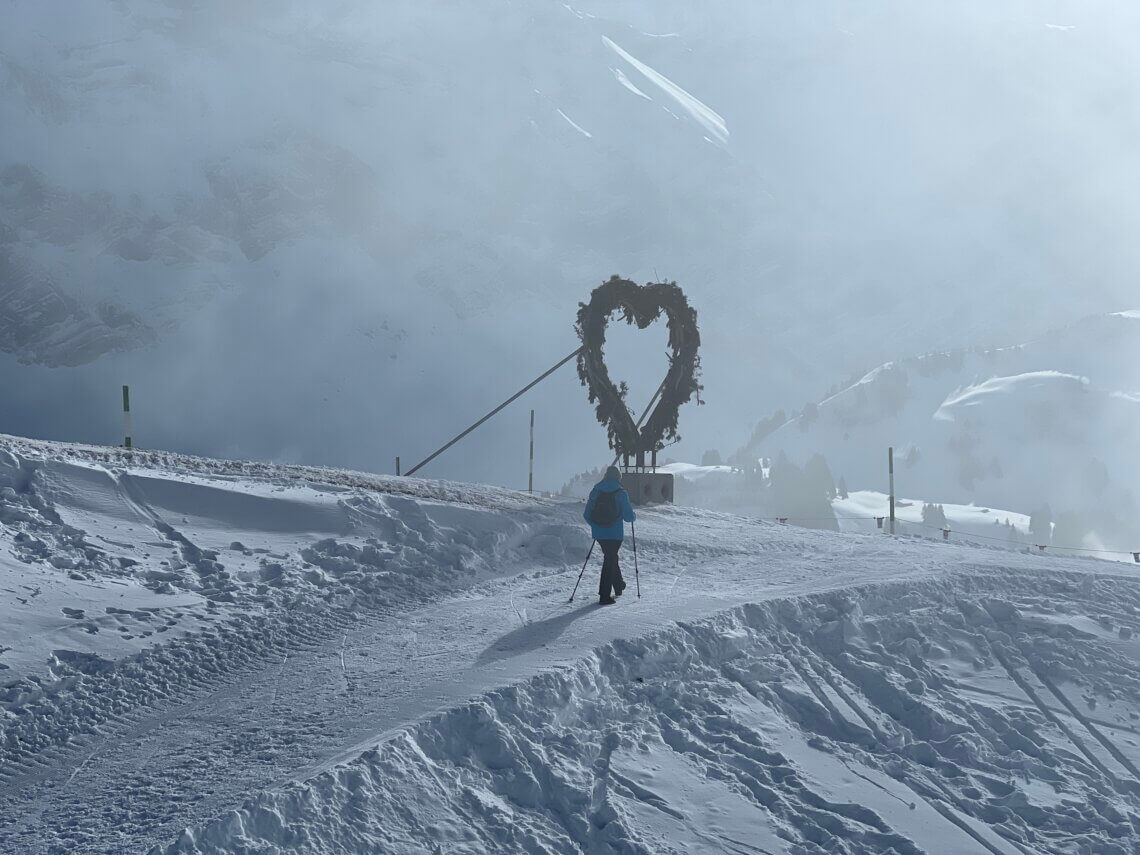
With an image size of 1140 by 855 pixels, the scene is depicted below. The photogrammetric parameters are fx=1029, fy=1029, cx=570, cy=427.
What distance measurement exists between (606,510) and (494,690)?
3.83 metres

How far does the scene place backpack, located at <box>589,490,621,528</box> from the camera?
1195 centimetres

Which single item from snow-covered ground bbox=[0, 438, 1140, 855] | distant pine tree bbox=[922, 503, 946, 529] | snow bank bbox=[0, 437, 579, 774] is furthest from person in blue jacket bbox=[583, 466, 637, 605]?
distant pine tree bbox=[922, 503, 946, 529]

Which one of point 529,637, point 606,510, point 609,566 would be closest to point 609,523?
point 606,510

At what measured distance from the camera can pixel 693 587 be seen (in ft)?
43.2

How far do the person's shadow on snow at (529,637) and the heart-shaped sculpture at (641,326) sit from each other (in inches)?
469

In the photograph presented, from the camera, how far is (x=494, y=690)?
335 inches

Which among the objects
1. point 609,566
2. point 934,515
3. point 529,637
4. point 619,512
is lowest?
point 934,515

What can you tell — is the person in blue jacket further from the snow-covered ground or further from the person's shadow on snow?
the person's shadow on snow

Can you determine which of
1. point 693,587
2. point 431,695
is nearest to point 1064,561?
point 693,587

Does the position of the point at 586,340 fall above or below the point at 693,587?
above

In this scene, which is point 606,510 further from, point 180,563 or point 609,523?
point 180,563

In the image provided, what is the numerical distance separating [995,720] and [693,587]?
160 inches

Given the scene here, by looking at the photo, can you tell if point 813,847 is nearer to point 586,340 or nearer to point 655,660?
point 655,660

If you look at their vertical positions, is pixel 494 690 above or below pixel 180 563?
below
